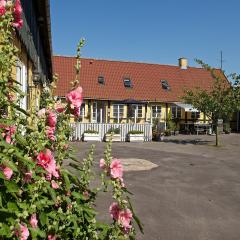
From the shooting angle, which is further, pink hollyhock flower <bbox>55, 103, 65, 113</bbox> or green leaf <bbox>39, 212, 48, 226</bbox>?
pink hollyhock flower <bbox>55, 103, 65, 113</bbox>

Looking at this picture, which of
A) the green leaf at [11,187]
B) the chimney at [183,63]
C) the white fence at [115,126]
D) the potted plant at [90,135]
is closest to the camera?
the green leaf at [11,187]

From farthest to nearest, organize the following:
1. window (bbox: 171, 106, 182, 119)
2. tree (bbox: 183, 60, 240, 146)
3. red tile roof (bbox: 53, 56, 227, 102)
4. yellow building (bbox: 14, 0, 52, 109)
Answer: window (bbox: 171, 106, 182, 119) < red tile roof (bbox: 53, 56, 227, 102) < tree (bbox: 183, 60, 240, 146) < yellow building (bbox: 14, 0, 52, 109)

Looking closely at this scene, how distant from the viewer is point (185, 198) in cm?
974

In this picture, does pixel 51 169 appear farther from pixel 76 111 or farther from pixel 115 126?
pixel 115 126

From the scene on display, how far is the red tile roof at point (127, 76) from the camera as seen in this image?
114 feet

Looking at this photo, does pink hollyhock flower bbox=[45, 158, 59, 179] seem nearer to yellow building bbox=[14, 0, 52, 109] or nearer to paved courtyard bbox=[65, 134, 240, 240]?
paved courtyard bbox=[65, 134, 240, 240]

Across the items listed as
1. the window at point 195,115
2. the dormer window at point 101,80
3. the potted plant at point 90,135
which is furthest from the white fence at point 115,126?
the window at point 195,115

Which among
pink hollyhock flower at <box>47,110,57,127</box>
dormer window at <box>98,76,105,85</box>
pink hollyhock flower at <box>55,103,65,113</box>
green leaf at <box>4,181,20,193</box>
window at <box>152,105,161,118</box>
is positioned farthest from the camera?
window at <box>152,105,161,118</box>

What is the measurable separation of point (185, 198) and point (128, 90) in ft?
87.5

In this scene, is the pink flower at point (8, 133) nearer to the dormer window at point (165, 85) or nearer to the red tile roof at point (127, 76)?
the red tile roof at point (127, 76)

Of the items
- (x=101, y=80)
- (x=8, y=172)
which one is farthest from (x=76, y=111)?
(x=101, y=80)

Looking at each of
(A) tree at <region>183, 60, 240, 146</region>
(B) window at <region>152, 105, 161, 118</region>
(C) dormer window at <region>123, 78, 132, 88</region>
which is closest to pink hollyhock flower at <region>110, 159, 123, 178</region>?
(A) tree at <region>183, 60, 240, 146</region>

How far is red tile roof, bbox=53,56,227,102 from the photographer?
114ft

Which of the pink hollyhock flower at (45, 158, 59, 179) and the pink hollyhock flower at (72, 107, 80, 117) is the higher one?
the pink hollyhock flower at (72, 107, 80, 117)
